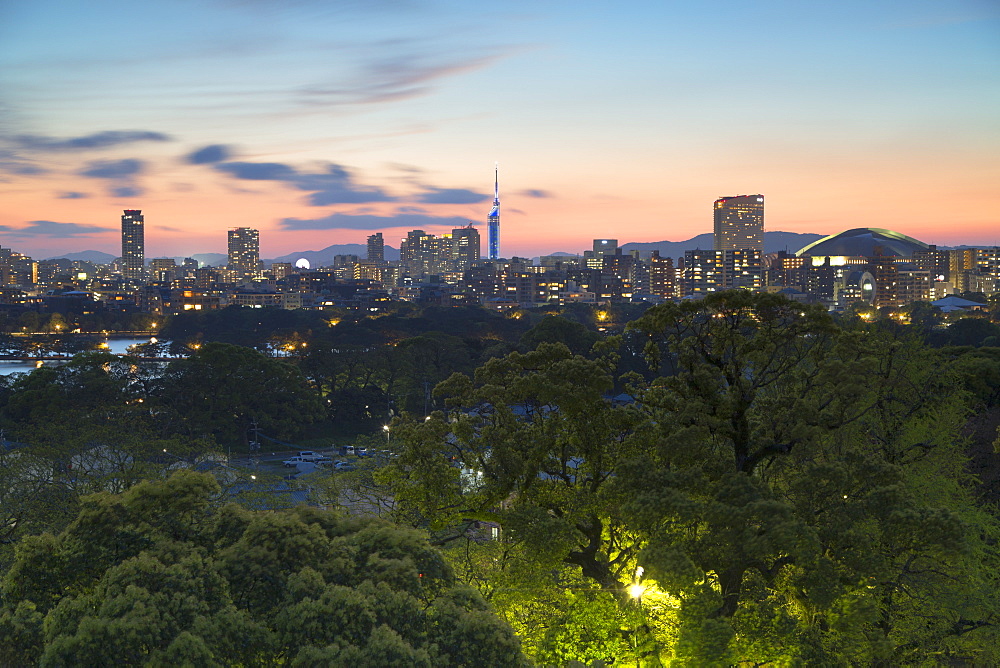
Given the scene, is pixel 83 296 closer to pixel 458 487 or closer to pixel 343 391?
pixel 343 391

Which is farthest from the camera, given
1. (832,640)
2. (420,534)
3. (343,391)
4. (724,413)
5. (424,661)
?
(343,391)

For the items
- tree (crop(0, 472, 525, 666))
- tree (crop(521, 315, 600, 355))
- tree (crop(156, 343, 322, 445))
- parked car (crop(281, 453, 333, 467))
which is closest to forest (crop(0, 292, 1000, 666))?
tree (crop(0, 472, 525, 666))

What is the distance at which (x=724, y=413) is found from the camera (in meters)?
15.1

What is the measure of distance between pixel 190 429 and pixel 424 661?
39.9 m

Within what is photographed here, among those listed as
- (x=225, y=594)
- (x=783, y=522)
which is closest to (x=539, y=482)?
(x=783, y=522)

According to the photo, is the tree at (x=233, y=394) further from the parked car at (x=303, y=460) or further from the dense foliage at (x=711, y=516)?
the dense foliage at (x=711, y=516)

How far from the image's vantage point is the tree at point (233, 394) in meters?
47.1

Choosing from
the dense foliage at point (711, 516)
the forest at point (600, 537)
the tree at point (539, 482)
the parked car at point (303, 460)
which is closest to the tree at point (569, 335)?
the parked car at point (303, 460)

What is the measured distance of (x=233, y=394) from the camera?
48219 millimetres

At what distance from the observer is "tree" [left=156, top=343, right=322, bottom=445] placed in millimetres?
47094

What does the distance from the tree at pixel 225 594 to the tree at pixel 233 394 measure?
3672 centimetres

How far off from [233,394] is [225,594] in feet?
132

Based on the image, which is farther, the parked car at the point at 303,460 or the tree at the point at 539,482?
the parked car at the point at 303,460

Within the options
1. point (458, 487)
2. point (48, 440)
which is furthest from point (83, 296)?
point (458, 487)
